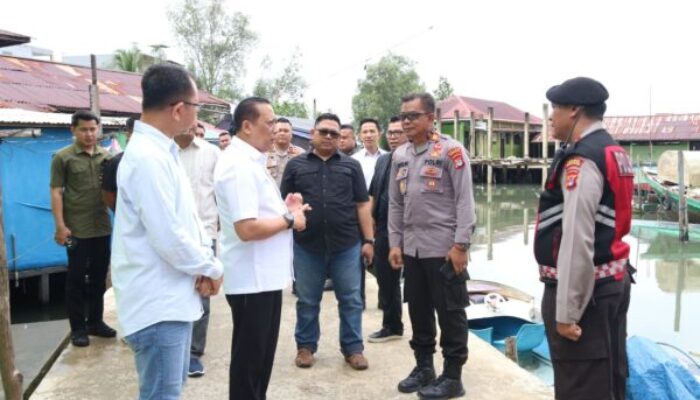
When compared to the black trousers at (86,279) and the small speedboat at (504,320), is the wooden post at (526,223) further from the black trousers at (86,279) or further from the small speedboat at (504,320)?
the black trousers at (86,279)

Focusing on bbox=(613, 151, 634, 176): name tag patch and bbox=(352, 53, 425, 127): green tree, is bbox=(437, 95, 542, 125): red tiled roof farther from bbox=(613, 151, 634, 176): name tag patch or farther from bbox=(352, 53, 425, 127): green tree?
bbox=(613, 151, 634, 176): name tag patch

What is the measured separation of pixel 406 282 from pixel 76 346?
2.63 meters

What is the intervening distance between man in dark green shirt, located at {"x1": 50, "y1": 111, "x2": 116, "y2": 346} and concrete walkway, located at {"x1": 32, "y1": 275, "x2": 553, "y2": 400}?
37 centimetres

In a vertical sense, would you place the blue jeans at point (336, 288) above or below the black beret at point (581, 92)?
below

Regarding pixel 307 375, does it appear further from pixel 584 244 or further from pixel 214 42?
pixel 214 42

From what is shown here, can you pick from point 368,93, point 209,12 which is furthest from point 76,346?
point 368,93

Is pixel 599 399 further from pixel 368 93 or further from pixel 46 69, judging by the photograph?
pixel 368 93

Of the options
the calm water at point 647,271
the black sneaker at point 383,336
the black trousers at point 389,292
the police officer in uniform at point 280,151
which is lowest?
the calm water at point 647,271

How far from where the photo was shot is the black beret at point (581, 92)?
2.58m

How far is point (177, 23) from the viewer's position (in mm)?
33062

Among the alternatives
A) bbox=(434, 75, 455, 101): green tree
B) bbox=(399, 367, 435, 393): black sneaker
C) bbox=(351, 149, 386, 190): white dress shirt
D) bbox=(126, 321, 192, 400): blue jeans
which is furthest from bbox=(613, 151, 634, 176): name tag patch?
bbox=(434, 75, 455, 101): green tree

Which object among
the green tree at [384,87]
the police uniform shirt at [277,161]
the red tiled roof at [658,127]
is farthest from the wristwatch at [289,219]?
the green tree at [384,87]

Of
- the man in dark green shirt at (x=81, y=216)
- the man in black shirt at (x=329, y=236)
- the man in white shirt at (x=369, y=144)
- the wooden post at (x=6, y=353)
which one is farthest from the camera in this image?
the man in white shirt at (x=369, y=144)

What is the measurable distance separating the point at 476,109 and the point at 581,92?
37019 millimetres
